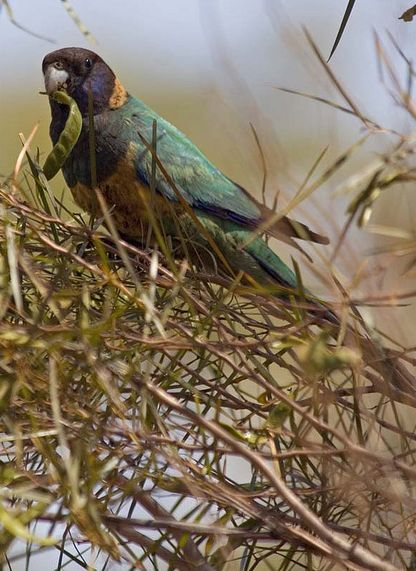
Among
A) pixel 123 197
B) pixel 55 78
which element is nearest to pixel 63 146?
pixel 123 197

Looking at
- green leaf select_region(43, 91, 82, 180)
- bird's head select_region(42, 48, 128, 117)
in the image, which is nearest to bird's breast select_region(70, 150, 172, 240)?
bird's head select_region(42, 48, 128, 117)

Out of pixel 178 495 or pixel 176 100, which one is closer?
pixel 178 495

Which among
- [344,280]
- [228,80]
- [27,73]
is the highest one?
[228,80]

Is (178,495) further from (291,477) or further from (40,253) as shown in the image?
(40,253)

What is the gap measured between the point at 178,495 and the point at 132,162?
3.90ft

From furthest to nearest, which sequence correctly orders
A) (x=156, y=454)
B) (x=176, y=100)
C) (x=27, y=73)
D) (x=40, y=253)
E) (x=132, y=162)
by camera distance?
1. (x=27, y=73)
2. (x=176, y=100)
3. (x=132, y=162)
4. (x=40, y=253)
5. (x=156, y=454)

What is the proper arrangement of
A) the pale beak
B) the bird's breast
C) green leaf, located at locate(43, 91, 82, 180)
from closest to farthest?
green leaf, located at locate(43, 91, 82, 180), the bird's breast, the pale beak

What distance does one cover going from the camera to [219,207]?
2361 millimetres

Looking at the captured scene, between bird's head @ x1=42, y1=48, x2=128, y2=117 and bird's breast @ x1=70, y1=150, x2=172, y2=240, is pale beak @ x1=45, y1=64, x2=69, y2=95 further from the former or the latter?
bird's breast @ x1=70, y1=150, x2=172, y2=240

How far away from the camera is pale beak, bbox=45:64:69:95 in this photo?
2.53m

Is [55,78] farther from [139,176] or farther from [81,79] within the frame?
[139,176]

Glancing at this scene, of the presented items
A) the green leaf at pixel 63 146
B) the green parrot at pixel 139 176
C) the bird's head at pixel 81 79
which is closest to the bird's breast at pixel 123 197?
the green parrot at pixel 139 176

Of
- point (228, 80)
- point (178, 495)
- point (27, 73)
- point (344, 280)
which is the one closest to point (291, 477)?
point (178, 495)

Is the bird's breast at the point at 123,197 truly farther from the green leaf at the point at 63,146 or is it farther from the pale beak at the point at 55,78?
the green leaf at the point at 63,146
